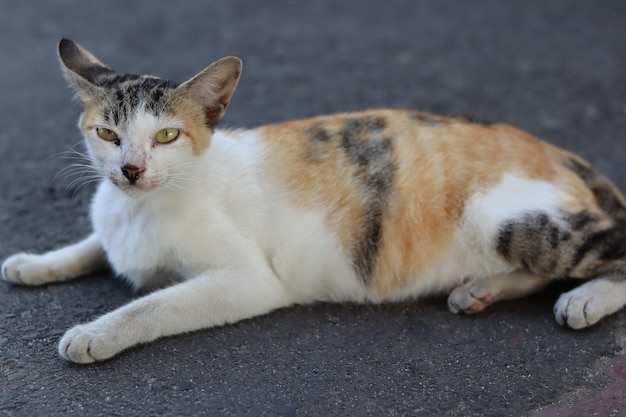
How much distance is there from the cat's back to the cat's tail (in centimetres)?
7

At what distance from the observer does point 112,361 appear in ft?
8.87

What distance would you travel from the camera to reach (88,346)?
2643mm

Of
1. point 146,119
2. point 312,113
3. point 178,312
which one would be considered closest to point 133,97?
point 146,119

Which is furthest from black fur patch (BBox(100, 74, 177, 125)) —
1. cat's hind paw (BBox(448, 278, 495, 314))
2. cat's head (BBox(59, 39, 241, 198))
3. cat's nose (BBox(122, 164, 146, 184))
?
cat's hind paw (BBox(448, 278, 495, 314))

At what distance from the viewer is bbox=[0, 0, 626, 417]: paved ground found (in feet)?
8.57

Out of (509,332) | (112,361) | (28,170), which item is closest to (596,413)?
(509,332)

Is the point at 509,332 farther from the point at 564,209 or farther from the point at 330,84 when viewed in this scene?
the point at 330,84

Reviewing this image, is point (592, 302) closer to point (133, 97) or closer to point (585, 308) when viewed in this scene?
point (585, 308)

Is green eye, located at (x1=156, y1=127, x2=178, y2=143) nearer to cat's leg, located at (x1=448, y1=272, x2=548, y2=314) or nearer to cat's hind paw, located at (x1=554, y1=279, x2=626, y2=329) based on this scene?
cat's leg, located at (x1=448, y1=272, x2=548, y2=314)

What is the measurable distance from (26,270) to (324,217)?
1279mm

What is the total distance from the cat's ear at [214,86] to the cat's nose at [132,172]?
0.35 meters

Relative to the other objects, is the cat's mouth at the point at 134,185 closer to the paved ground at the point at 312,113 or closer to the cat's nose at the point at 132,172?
the cat's nose at the point at 132,172

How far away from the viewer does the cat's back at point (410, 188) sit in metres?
3.05

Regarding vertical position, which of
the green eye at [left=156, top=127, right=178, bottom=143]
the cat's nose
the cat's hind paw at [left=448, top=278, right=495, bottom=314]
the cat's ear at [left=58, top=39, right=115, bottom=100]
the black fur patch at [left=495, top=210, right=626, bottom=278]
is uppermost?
the cat's ear at [left=58, top=39, right=115, bottom=100]
